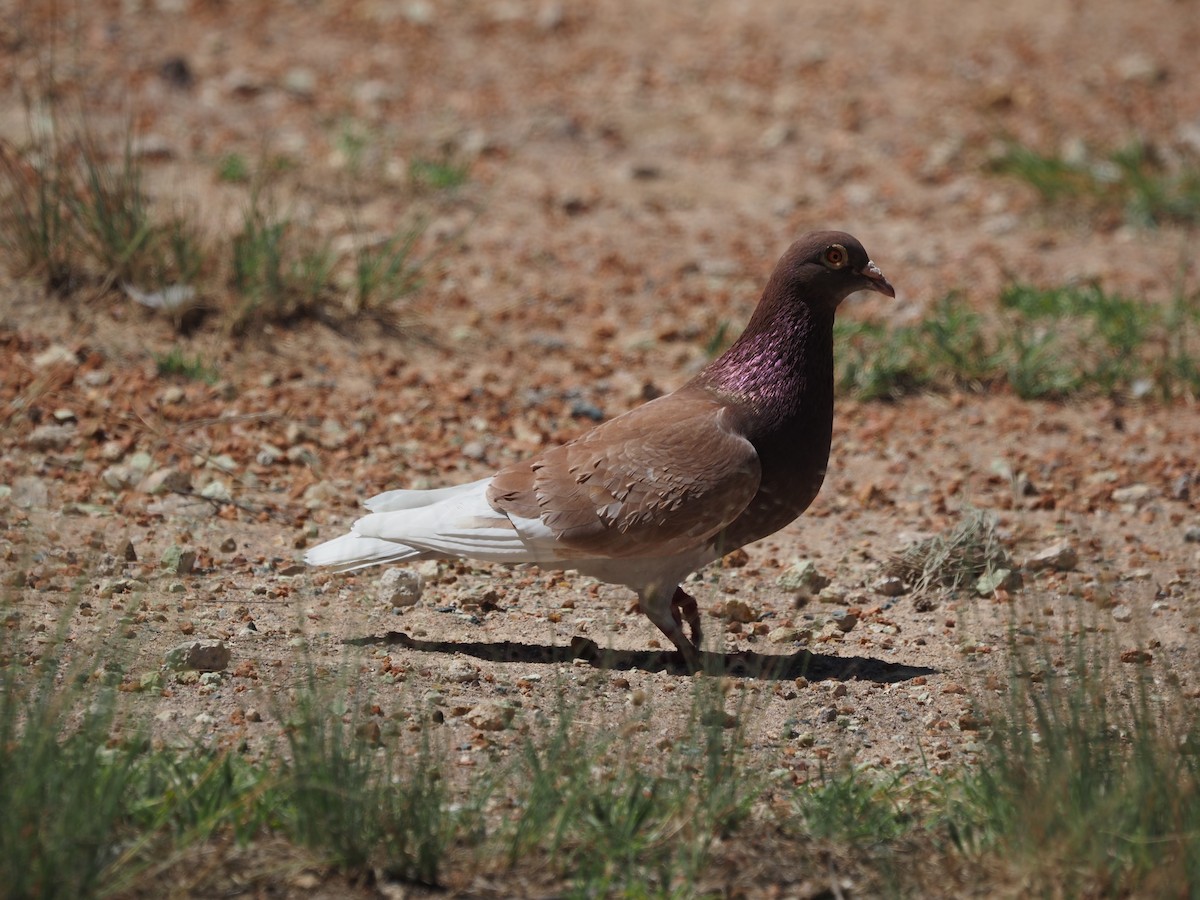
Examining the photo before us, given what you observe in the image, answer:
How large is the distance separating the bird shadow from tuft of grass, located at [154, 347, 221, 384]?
180 centimetres

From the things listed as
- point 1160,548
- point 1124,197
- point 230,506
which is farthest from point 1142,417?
point 230,506

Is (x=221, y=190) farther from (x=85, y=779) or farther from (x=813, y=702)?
(x=85, y=779)

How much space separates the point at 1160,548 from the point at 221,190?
13.8 ft

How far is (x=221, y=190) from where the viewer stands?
664 cm

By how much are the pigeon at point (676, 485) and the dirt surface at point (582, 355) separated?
0.23 m

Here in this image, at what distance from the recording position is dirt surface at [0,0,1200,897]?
3709mm

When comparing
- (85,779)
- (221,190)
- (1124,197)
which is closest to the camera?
(85,779)

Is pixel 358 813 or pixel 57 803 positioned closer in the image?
pixel 57 803

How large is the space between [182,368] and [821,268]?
2494mm

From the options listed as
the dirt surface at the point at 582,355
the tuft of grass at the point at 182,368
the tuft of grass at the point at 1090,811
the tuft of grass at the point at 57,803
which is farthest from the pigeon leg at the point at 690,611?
the tuft of grass at the point at 182,368

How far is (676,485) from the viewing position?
11.9 feet

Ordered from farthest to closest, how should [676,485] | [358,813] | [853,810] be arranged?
[676,485] → [853,810] → [358,813]

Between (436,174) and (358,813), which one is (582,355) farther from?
(358,813)

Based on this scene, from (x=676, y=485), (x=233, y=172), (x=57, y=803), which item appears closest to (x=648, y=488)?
(x=676, y=485)
